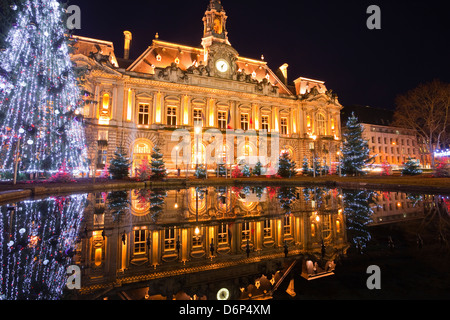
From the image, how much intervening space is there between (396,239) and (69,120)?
63.5 ft

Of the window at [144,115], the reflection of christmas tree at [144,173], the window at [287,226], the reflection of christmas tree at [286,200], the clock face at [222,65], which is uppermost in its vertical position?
the clock face at [222,65]

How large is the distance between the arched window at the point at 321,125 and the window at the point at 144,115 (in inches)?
1085

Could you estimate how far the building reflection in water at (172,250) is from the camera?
225cm

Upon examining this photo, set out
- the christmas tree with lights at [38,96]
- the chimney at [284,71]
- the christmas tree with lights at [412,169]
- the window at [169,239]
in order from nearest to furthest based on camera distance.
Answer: the window at [169,239] → the christmas tree with lights at [38,96] → the christmas tree with lights at [412,169] → the chimney at [284,71]

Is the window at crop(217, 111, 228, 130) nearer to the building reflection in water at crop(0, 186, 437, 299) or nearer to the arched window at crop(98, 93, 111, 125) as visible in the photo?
the arched window at crop(98, 93, 111, 125)

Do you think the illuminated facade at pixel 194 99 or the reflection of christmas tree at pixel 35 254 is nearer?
the reflection of christmas tree at pixel 35 254

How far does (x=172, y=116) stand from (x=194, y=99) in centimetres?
386

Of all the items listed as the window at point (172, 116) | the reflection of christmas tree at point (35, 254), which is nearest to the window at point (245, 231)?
the reflection of christmas tree at point (35, 254)

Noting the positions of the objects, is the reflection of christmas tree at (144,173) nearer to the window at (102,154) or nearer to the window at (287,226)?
the window at (102,154)

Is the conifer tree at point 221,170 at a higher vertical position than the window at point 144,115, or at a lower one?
lower

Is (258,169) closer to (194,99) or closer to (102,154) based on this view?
(194,99)

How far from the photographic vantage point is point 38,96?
14539 millimetres

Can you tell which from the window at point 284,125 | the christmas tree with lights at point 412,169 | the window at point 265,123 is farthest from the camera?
the window at point 284,125

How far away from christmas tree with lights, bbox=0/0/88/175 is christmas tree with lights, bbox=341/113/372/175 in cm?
2923
